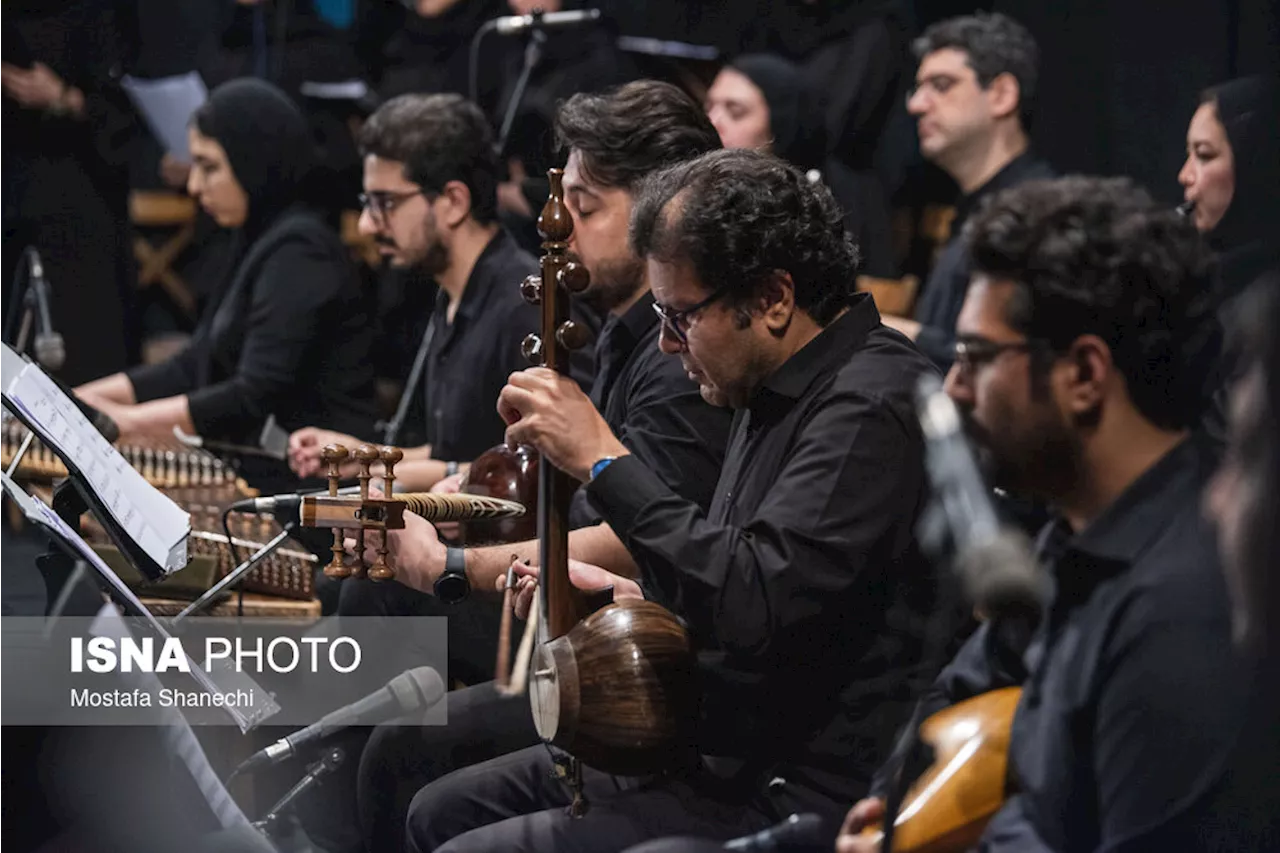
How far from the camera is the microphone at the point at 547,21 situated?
5.19 metres

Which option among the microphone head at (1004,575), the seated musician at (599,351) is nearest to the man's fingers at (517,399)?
the seated musician at (599,351)

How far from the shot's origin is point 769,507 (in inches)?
99.9

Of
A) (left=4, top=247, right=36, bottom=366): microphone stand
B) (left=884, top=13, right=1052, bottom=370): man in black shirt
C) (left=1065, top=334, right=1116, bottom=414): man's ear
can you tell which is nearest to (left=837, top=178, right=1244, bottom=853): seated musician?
(left=1065, top=334, right=1116, bottom=414): man's ear

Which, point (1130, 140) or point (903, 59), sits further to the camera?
point (903, 59)

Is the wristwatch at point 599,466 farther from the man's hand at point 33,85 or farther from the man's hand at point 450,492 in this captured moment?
the man's hand at point 33,85

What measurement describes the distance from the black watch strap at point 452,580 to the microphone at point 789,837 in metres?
0.75

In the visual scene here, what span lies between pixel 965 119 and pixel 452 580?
220 centimetres

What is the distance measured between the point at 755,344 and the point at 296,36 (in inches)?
169

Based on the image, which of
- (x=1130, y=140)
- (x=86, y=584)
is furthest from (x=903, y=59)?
(x=86, y=584)

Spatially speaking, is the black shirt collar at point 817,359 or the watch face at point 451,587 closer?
the black shirt collar at point 817,359

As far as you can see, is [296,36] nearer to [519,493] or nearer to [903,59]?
[903,59]

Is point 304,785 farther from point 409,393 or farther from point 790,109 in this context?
point 790,109

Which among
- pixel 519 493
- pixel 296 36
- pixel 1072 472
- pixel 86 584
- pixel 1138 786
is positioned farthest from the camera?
pixel 296 36

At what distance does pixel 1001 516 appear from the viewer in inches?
95.3
